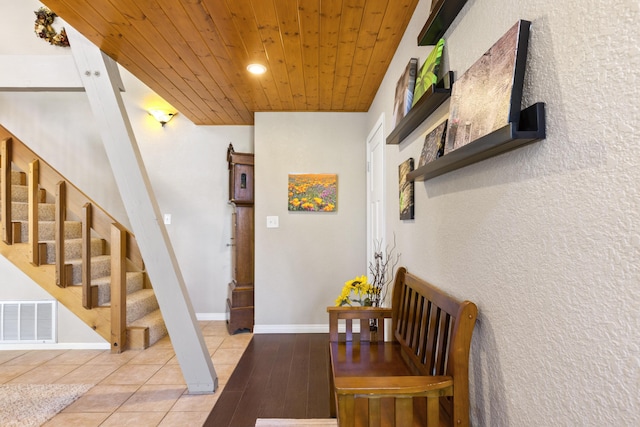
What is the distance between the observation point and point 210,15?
1.77 m

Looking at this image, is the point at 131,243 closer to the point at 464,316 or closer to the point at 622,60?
the point at 464,316

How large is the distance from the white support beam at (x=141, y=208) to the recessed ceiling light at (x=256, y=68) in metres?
0.89

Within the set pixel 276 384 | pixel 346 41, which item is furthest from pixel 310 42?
pixel 276 384

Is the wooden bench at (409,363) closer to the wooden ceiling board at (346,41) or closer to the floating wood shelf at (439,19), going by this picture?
the floating wood shelf at (439,19)

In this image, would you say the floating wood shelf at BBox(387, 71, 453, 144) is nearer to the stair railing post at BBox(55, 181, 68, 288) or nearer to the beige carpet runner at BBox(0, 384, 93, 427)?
the beige carpet runner at BBox(0, 384, 93, 427)

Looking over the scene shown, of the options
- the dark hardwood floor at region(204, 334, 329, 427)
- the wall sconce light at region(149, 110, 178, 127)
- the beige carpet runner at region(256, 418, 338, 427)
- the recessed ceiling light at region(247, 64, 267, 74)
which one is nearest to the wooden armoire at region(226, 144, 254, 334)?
the dark hardwood floor at region(204, 334, 329, 427)

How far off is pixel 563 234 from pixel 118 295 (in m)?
3.25

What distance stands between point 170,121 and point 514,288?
3.89 m

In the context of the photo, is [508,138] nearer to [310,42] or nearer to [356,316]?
[356,316]

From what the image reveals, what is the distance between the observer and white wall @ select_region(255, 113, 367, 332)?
133 inches

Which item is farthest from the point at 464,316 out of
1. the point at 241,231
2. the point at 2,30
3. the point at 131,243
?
the point at 2,30

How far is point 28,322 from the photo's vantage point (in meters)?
2.94

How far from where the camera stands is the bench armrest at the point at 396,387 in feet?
3.19

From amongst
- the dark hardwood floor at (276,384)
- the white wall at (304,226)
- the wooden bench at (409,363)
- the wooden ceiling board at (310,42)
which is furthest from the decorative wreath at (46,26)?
the wooden bench at (409,363)
